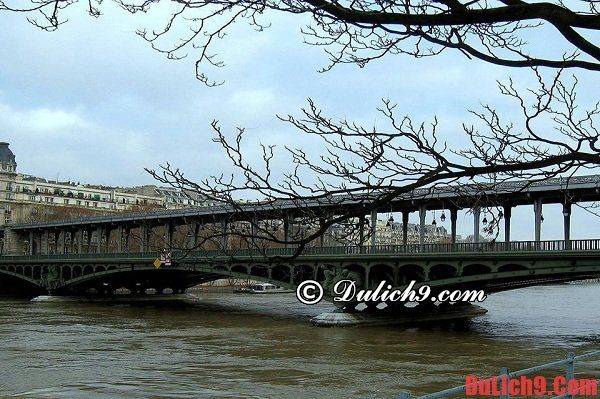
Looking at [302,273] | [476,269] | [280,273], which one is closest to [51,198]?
[280,273]

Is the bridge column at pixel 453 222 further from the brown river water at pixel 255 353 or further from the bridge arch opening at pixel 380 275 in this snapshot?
the brown river water at pixel 255 353

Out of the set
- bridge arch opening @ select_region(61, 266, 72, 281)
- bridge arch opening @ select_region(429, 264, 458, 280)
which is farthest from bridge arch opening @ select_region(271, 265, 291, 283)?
bridge arch opening @ select_region(61, 266, 72, 281)

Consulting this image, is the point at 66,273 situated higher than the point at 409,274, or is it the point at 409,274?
the point at 409,274

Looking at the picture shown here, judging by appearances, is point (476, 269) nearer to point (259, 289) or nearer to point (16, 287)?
point (259, 289)

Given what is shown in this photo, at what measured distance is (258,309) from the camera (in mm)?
71125

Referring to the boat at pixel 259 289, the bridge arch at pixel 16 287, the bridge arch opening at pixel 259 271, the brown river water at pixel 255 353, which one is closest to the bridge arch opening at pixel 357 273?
the brown river water at pixel 255 353

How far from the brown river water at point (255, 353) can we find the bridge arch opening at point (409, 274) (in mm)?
3081

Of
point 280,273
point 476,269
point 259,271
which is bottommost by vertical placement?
point 280,273

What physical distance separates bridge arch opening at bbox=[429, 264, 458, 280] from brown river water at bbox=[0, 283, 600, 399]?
333cm

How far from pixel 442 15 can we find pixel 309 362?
28881 mm

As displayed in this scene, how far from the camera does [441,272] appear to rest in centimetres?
5122

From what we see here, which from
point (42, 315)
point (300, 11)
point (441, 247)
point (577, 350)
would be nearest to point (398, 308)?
point (441, 247)
